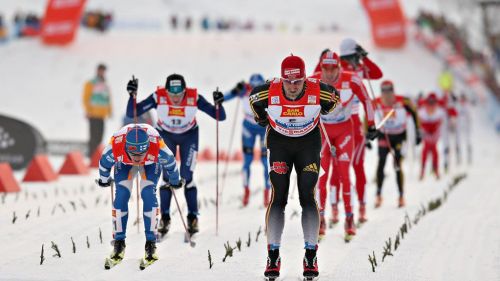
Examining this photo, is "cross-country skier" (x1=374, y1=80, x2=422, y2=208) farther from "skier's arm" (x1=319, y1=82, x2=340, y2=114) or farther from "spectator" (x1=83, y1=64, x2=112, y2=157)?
"spectator" (x1=83, y1=64, x2=112, y2=157)

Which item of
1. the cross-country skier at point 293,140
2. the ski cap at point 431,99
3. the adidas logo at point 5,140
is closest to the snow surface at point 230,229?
the cross-country skier at point 293,140

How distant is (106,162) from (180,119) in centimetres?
181

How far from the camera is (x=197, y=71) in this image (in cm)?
3759

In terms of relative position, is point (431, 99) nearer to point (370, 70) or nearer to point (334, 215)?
point (370, 70)

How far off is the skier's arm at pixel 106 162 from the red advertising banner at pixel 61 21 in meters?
29.8

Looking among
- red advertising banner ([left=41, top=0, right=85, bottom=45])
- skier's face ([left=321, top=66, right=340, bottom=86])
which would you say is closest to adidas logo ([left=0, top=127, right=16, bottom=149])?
skier's face ([left=321, top=66, right=340, bottom=86])

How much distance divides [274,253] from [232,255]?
40.5 inches

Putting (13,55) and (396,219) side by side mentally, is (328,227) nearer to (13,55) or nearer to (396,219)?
(396,219)

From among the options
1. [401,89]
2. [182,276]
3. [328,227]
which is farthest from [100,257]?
[401,89]

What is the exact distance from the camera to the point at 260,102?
6.42 meters

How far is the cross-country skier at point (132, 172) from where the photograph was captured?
679 centimetres

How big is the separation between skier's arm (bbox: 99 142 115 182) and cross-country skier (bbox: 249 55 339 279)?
4.65 feet

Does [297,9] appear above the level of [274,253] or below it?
above

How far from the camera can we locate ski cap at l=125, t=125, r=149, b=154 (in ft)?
21.8
